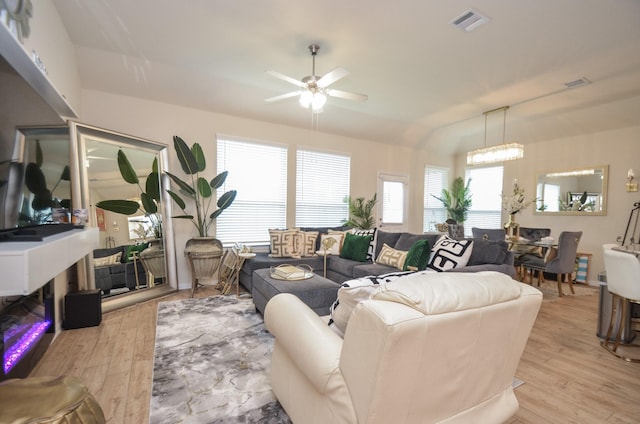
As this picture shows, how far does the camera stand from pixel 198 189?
433cm

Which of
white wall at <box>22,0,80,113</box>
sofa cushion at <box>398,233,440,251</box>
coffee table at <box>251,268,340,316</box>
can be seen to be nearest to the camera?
white wall at <box>22,0,80,113</box>

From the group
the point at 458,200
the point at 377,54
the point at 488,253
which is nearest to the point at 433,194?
the point at 458,200

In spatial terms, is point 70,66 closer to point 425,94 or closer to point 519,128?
point 425,94

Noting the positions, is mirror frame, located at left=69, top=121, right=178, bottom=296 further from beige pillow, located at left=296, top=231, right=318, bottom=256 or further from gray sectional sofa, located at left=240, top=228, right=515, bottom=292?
beige pillow, located at left=296, top=231, right=318, bottom=256

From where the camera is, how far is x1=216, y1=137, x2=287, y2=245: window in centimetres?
477

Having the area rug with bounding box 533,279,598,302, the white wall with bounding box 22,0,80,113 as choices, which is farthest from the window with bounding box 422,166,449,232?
the white wall with bounding box 22,0,80,113

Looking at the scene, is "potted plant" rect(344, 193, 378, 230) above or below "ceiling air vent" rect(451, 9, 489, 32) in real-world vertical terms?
below

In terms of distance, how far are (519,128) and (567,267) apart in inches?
114

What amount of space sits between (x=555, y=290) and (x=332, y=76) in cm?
475

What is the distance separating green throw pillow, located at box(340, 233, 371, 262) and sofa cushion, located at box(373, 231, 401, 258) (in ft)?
0.54

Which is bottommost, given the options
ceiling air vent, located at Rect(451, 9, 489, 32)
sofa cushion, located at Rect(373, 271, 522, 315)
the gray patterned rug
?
the gray patterned rug

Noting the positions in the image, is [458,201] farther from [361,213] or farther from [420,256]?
[420,256]

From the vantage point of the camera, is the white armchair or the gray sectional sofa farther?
the gray sectional sofa

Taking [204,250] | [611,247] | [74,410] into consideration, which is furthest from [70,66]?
[611,247]
